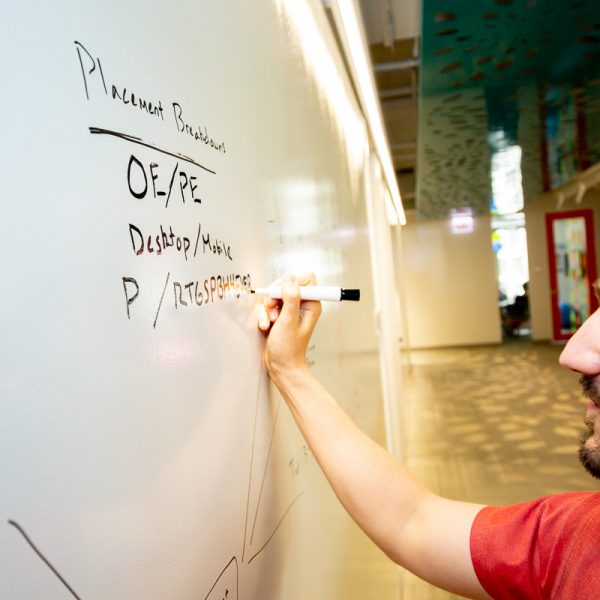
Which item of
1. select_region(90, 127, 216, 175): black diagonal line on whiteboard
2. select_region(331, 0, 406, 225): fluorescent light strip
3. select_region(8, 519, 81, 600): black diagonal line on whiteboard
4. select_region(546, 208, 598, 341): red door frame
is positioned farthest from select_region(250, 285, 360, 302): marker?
select_region(546, 208, 598, 341): red door frame

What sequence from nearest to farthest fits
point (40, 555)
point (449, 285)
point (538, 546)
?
point (40, 555) < point (538, 546) < point (449, 285)

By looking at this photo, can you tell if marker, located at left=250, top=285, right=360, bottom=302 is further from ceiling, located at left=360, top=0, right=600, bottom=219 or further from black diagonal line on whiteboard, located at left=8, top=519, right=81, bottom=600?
ceiling, located at left=360, top=0, right=600, bottom=219

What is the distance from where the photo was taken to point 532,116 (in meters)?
4.27

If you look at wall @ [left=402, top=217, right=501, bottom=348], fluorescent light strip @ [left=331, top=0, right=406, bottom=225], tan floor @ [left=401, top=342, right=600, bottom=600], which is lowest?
tan floor @ [left=401, top=342, right=600, bottom=600]

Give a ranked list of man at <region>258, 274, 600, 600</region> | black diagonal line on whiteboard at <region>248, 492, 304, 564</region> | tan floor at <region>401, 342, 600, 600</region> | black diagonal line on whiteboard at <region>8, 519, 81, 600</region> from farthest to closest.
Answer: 1. tan floor at <region>401, 342, 600, 600</region>
2. man at <region>258, 274, 600, 600</region>
3. black diagonal line on whiteboard at <region>248, 492, 304, 564</region>
4. black diagonal line on whiteboard at <region>8, 519, 81, 600</region>

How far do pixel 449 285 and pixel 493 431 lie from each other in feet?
20.4

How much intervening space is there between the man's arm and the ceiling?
6.44ft

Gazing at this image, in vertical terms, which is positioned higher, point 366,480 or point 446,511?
point 366,480

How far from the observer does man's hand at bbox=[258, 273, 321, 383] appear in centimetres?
84

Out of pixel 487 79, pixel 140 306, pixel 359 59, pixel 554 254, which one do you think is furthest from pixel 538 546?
pixel 554 254

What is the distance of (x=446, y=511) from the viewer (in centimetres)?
104

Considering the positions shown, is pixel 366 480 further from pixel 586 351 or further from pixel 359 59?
pixel 359 59

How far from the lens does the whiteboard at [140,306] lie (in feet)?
1.13

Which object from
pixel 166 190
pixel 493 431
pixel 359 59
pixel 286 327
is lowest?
pixel 493 431
